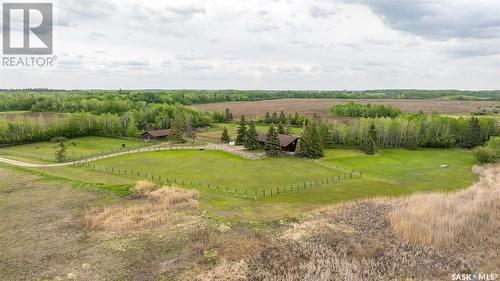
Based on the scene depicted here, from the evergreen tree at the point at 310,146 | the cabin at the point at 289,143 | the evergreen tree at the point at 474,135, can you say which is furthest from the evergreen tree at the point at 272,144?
the evergreen tree at the point at 474,135

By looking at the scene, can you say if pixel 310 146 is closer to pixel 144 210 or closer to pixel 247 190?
pixel 247 190

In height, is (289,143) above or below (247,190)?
above

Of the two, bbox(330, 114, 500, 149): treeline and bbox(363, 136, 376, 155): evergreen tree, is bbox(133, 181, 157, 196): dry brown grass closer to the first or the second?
bbox(363, 136, 376, 155): evergreen tree

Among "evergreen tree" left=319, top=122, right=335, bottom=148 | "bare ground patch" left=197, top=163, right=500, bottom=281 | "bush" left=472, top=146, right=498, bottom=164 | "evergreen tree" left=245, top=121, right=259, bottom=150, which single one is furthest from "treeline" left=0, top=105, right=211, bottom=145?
"bush" left=472, top=146, right=498, bottom=164

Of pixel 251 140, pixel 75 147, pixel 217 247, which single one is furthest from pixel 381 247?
pixel 75 147

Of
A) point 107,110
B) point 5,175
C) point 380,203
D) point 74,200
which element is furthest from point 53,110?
point 380,203

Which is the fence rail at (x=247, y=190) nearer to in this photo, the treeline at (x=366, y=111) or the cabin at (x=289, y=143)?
the cabin at (x=289, y=143)
